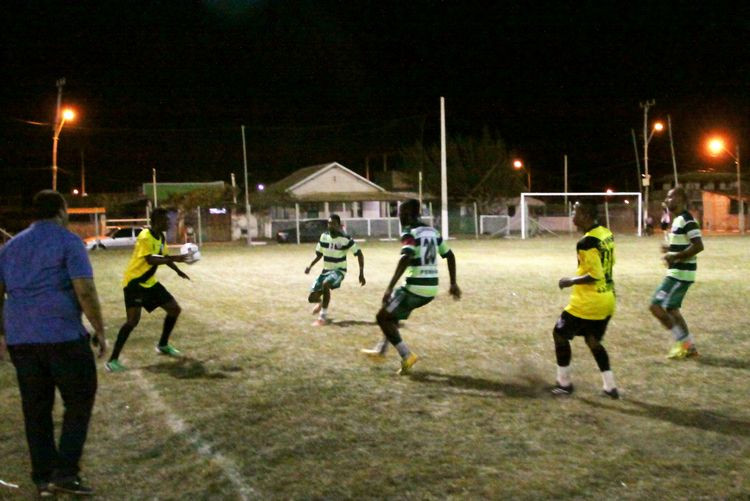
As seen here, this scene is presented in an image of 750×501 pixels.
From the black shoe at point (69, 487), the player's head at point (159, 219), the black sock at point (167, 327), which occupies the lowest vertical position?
the black shoe at point (69, 487)

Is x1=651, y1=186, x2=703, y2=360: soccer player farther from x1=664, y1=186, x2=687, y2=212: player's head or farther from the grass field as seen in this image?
the grass field

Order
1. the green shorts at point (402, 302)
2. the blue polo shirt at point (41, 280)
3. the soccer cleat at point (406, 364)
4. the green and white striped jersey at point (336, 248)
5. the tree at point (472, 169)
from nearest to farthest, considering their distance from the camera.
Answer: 1. the blue polo shirt at point (41, 280)
2. the green shorts at point (402, 302)
3. the soccer cleat at point (406, 364)
4. the green and white striped jersey at point (336, 248)
5. the tree at point (472, 169)

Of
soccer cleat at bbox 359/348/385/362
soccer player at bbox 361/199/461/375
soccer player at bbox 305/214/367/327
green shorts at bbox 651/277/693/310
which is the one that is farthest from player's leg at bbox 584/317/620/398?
soccer player at bbox 305/214/367/327

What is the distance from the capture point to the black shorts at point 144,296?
8.34 metres

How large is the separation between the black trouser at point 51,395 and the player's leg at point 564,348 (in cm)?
408

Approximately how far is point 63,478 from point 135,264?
416cm

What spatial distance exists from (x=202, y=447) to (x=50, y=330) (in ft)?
5.00

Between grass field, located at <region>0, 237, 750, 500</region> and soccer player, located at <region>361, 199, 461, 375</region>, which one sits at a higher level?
soccer player, located at <region>361, 199, 461, 375</region>

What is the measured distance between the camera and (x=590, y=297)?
647 cm

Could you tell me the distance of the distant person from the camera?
14.4ft

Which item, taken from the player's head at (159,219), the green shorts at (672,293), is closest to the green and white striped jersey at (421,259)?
the player's head at (159,219)

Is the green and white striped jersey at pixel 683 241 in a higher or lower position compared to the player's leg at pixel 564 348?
higher

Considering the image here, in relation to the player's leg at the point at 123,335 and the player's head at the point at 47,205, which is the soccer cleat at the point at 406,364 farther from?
the player's head at the point at 47,205

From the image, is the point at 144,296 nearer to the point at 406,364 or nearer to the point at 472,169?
the point at 406,364
